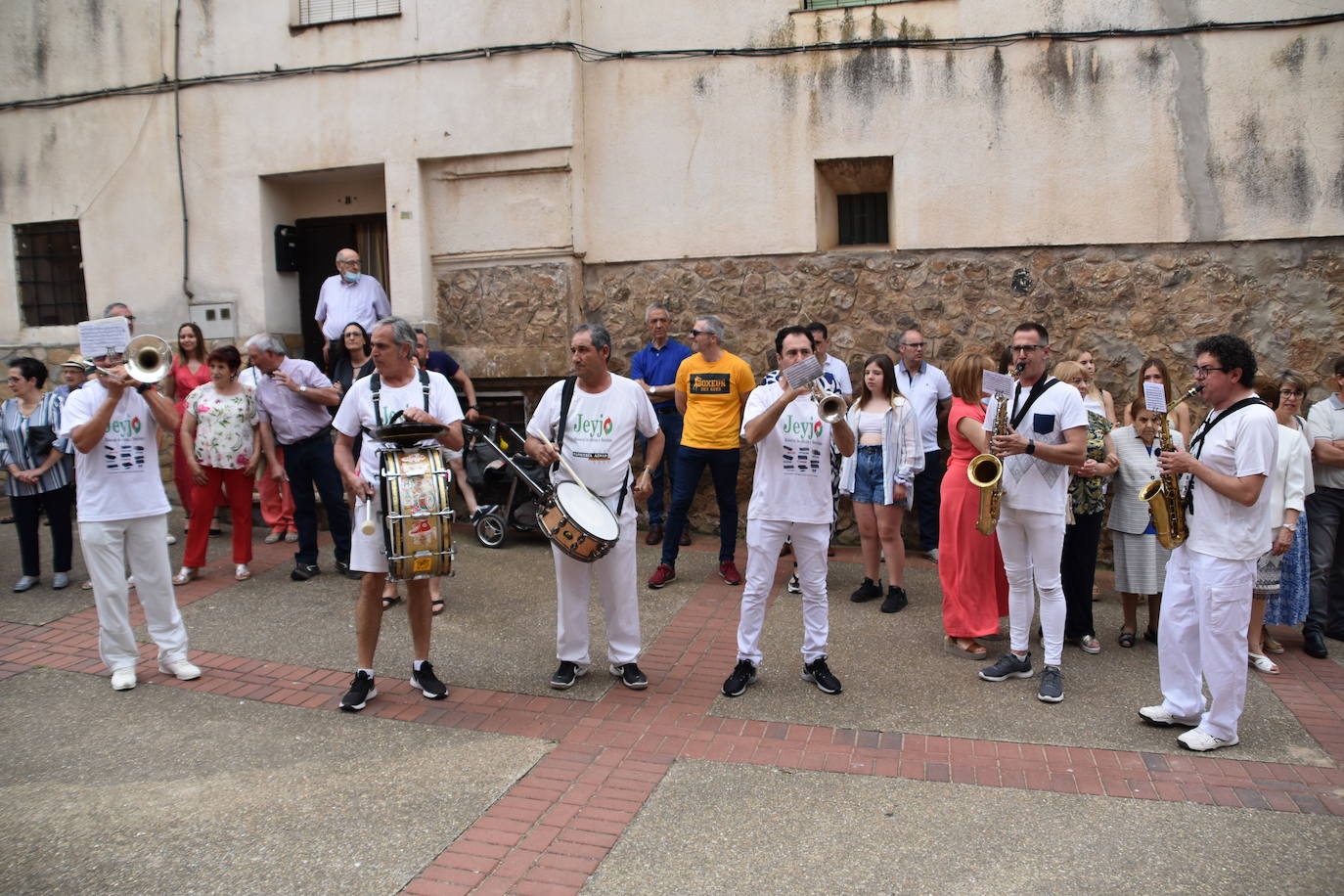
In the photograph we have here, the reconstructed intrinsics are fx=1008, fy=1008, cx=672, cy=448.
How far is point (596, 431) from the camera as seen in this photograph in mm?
5438

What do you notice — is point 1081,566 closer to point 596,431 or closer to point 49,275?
point 596,431

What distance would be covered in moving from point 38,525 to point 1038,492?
717 cm

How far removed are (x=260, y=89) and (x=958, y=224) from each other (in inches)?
259

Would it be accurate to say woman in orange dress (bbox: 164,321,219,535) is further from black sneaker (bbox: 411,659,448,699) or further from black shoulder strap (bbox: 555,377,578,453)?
black shoulder strap (bbox: 555,377,578,453)

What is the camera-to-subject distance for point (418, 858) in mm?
3830

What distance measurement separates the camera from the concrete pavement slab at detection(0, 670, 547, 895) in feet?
12.3

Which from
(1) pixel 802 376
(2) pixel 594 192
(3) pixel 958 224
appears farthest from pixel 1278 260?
(2) pixel 594 192

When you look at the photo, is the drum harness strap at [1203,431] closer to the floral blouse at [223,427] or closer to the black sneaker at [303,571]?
the black sneaker at [303,571]

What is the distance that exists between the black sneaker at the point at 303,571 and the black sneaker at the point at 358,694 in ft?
8.72

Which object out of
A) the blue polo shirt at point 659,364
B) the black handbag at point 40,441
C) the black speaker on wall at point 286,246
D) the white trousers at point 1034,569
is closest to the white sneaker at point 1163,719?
the white trousers at point 1034,569

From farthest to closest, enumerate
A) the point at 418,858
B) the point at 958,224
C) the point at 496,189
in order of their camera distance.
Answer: the point at 496,189
the point at 958,224
the point at 418,858

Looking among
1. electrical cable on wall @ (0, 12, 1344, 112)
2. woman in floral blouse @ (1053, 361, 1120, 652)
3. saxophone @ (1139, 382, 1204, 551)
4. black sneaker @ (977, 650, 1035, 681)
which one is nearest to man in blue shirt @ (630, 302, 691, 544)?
electrical cable on wall @ (0, 12, 1344, 112)

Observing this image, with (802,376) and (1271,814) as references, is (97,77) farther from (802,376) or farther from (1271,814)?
(1271,814)

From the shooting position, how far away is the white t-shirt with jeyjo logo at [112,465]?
5.54m
